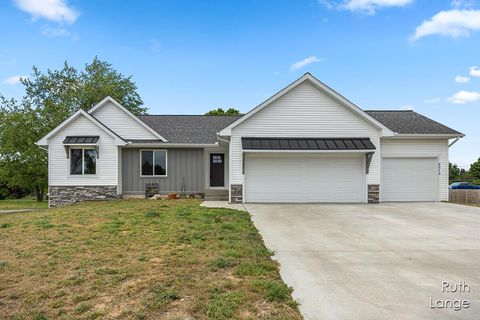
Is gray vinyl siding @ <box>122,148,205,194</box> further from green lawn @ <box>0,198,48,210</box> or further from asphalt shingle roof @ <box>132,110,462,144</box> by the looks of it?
green lawn @ <box>0,198,48,210</box>

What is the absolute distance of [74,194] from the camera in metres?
15.1

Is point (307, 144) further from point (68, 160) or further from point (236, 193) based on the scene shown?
point (68, 160)

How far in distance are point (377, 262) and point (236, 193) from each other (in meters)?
8.62

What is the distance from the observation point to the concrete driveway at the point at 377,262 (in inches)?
134

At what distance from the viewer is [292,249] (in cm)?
583

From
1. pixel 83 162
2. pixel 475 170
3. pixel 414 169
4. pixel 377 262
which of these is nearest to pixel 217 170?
pixel 83 162

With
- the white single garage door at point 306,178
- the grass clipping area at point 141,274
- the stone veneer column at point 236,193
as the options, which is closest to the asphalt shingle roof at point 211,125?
the white single garage door at point 306,178

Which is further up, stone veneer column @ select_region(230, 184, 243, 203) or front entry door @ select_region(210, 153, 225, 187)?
front entry door @ select_region(210, 153, 225, 187)

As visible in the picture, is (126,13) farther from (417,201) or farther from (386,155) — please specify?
(417,201)

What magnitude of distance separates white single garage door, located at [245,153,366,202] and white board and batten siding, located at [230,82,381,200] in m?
0.80

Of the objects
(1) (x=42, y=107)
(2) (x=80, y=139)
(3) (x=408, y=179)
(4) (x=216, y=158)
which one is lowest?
(3) (x=408, y=179)

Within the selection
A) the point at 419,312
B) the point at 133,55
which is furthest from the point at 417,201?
the point at 133,55

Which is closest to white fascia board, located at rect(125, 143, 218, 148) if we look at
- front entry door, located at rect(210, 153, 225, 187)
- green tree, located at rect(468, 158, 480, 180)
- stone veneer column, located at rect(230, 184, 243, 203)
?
front entry door, located at rect(210, 153, 225, 187)

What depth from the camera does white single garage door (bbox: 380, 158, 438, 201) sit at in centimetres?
1422
